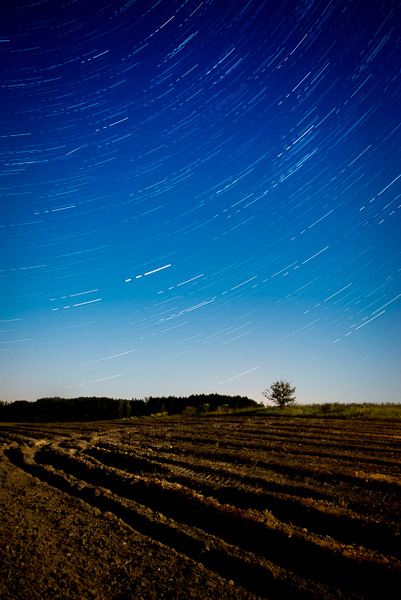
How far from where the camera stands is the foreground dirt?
147 inches

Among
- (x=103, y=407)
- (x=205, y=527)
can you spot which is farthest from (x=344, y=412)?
(x=103, y=407)

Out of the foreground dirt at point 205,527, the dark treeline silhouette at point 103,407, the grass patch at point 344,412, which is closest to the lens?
the foreground dirt at point 205,527

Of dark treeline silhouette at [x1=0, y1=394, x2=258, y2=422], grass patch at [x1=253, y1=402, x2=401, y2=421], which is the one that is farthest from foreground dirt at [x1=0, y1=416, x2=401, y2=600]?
dark treeline silhouette at [x1=0, y1=394, x2=258, y2=422]

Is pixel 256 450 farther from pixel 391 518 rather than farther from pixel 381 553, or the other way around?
pixel 381 553

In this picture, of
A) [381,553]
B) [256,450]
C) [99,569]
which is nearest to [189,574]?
[99,569]

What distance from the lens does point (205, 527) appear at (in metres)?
5.18

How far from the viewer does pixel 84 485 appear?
7.48 m

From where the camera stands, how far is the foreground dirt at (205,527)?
3729 mm

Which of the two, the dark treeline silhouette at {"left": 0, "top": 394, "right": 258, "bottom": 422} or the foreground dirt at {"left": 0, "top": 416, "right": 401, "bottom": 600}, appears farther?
the dark treeline silhouette at {"left": 0, "top": 394, "right": 258, "bottom": 422}

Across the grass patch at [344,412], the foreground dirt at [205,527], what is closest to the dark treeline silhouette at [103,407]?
the grass patch at [344,412]

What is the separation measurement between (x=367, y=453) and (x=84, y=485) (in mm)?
7652

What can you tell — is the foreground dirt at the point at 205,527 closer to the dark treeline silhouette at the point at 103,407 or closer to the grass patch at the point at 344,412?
the grass patch at the point at 344,412

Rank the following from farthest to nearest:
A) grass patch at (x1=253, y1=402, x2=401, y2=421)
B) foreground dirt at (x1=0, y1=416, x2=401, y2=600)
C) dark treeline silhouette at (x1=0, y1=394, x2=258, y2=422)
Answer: dark treeline silhouette at (x1=0, y1=394, x2=258, y2=422)
grass patch at (x1=253, y1=402, x2=401, y2=421)
foreground dirt at (x1=0, y1=416, x2=401, y2=600)

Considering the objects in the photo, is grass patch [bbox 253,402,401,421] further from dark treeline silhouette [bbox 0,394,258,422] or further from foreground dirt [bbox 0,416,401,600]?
dark treeline silhouette [bbox 0,394,258,422]
